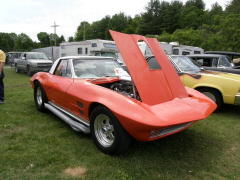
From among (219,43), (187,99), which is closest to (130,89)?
(187,99)

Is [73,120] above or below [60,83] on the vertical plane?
below

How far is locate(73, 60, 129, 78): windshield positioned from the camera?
3654mm

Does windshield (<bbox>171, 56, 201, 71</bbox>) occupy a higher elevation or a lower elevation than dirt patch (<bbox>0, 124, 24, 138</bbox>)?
higher

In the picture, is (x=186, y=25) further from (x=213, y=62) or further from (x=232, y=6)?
(x=213, y=62)

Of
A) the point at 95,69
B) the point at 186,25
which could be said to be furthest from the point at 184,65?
the point at 186,25

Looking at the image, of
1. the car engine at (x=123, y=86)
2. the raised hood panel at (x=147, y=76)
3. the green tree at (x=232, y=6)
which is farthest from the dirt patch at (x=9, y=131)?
the green tree at (x=232, y=6)

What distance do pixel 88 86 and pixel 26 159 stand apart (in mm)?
1313

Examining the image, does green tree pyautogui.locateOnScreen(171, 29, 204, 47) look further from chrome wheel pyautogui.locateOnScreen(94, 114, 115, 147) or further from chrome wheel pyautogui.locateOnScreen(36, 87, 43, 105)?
chrome wheel pyautogui.locateOnScreen(94, 114, 115, 147)

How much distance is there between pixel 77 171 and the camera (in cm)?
230

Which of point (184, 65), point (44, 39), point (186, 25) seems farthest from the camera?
point (44, 39)

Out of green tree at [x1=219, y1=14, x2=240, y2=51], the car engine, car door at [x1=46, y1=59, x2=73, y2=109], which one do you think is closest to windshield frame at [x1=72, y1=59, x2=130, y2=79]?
car door at [x1=46, y1=59, x2=73, y2=109]

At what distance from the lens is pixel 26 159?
252cm

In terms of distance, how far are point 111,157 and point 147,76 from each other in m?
1.28

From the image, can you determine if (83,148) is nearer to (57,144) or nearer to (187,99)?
(57,144)
